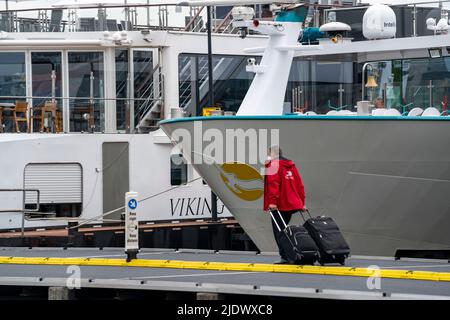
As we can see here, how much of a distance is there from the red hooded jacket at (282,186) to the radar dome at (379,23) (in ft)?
18.5

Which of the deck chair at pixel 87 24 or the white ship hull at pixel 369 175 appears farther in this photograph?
the deck chair at pixel 87 24

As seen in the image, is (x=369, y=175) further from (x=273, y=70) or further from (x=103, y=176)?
(x=103, y=176)

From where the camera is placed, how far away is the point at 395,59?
20.6 metres

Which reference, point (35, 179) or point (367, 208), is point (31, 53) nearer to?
point (35, 179)

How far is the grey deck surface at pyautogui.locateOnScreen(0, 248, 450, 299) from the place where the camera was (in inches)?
528

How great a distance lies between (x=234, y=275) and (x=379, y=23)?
726 centimetres

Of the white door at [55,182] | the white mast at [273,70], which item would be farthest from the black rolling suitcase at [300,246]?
the white door at [55,182]

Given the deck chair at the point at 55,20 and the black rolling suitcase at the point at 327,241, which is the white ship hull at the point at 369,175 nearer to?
the black rolling suitcase at the point at 327,241

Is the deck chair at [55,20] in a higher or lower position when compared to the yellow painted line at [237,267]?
higher

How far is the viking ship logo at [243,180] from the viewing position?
18.6 m

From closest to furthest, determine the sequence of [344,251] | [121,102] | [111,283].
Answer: [111,283], [344,251], [121,102]

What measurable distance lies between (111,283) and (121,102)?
10.2m

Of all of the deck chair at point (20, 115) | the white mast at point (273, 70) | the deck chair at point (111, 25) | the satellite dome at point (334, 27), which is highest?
the deck chair at point (111, 25)
